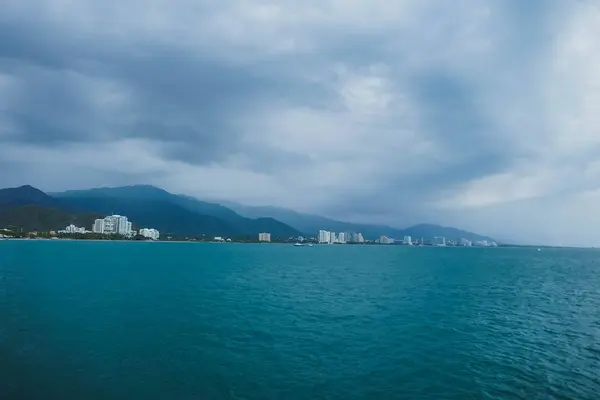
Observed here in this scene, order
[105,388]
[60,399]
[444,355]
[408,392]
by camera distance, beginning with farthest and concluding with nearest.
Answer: [444,355], [408,392], [105,388], [60,399]

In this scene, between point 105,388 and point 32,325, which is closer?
point 105,388

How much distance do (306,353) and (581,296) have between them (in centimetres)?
4917

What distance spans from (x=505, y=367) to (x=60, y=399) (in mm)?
21975

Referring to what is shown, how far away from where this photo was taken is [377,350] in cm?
2339

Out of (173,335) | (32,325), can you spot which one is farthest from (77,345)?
(32,325)

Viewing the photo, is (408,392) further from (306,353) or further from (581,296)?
(581,296)

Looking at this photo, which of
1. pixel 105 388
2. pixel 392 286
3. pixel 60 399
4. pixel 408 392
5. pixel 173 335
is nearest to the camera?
pixel 60 399

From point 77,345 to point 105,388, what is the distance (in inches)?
317

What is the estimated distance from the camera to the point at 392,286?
58.2 meters

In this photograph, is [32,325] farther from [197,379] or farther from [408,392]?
[408,392]

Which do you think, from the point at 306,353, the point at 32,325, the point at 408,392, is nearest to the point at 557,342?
the point at 408,392

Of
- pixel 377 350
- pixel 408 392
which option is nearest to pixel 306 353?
pixel 377 350

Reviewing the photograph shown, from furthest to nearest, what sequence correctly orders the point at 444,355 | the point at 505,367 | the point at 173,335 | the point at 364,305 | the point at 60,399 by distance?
the point at 364,305 < the point at 173,335 < the point at 444,355 < the point at 505,367 < the point at 60,399

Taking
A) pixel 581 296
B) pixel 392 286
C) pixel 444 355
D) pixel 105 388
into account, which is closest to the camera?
pixel 105 388
